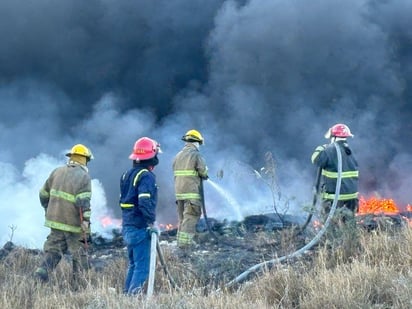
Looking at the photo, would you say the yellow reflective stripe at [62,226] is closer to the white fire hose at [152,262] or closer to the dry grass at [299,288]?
the dry grass at [299,288]

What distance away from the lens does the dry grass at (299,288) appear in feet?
15.5

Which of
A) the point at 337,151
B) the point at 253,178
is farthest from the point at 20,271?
the point at 253,178

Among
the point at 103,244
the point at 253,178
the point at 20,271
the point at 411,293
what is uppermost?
the point at 253,178

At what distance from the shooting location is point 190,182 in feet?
30.1

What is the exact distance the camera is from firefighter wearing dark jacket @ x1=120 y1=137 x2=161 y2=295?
612 centimetres

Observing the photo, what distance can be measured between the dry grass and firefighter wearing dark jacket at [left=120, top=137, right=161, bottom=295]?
10.0 inches

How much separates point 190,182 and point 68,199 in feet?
7.66

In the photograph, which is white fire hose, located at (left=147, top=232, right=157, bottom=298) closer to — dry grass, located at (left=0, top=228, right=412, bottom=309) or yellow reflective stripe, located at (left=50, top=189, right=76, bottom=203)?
A: dry grass, located at (left=0, top=228, right=412, bottom=309)

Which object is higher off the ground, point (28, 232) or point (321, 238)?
point (28, 232)

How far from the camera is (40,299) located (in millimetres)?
4934

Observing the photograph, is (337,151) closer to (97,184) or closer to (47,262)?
(47,262)

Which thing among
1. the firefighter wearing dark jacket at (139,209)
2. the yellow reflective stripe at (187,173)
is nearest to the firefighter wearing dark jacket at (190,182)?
the yellow reflective stripe at (187,173)

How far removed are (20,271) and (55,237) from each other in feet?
2.34

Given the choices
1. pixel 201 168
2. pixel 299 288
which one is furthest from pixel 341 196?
pixel 299 288
